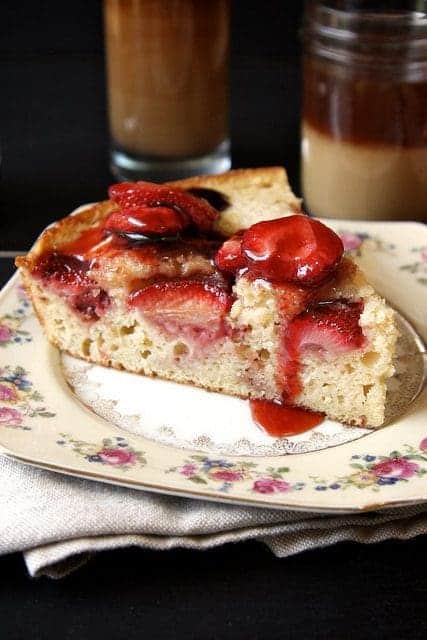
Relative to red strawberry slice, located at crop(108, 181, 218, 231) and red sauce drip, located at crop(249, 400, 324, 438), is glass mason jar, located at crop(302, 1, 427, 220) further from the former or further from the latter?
red sauce drip, located at crop(249, 400, 324, 438)

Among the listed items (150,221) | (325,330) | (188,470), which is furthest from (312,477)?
(150,221)

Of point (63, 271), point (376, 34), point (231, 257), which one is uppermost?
point (376, 34)

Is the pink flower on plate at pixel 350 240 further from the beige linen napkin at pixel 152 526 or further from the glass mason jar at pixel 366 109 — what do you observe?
the beige linen napkin at pixel 152 526

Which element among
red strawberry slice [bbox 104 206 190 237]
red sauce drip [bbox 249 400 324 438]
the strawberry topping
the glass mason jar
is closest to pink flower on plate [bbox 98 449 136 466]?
red sauce drip [bbox 249 400 324 438]

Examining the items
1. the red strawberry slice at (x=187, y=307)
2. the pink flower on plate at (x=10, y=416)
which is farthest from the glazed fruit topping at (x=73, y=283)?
the pink flower on plate at (x=10, y=416)

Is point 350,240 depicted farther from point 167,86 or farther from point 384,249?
point 167,86

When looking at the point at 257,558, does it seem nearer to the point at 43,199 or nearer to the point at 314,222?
the point at 314,222

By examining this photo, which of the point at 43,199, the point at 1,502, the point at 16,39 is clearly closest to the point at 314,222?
the point at 1,502
